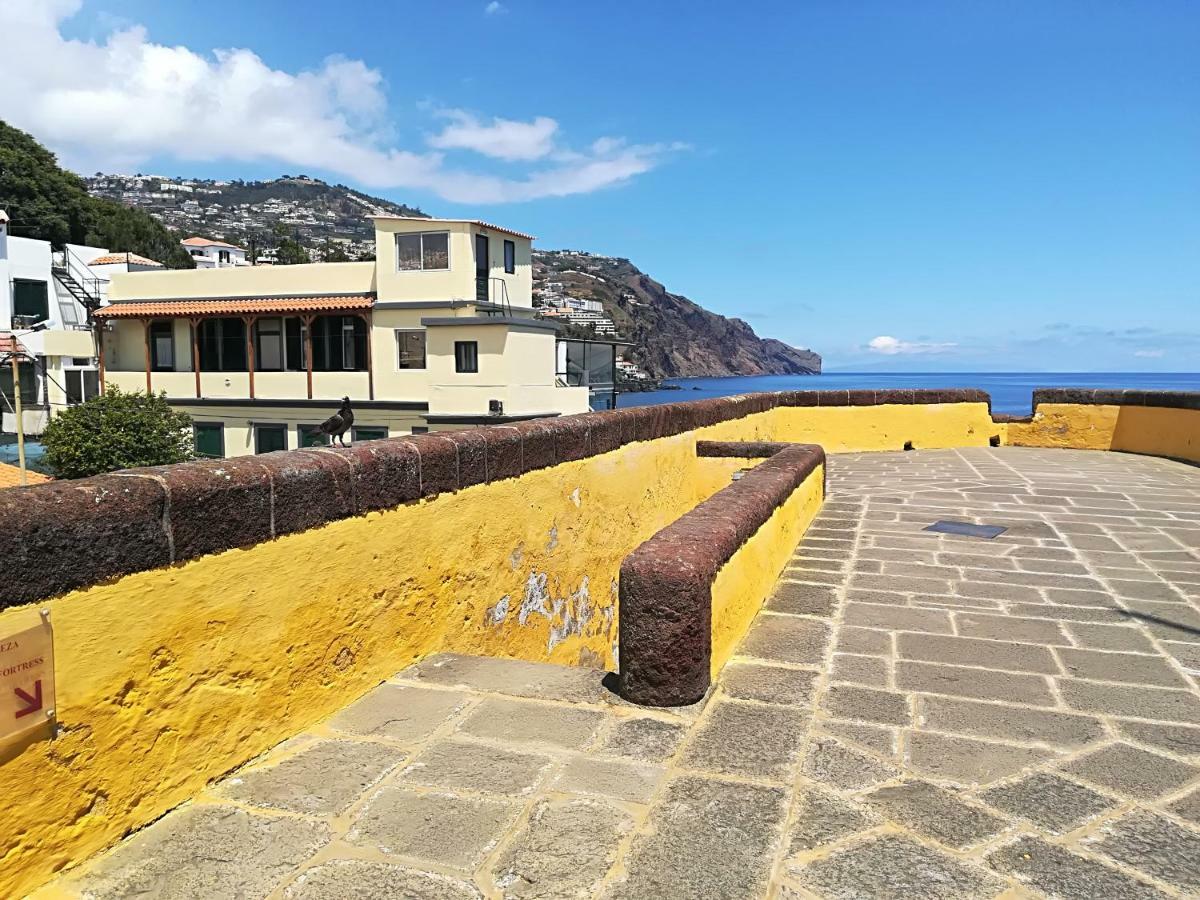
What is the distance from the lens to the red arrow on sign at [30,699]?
1.94 metres

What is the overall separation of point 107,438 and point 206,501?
22.3 m

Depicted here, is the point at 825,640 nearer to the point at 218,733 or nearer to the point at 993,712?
the point at 993,712

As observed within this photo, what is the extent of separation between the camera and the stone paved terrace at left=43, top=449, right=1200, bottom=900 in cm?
211

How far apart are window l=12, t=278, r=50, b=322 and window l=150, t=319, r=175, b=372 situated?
7.99m

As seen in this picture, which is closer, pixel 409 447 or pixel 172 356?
pixel 409 447

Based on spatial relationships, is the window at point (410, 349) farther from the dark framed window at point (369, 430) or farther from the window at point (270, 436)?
the window at point (270, 436)

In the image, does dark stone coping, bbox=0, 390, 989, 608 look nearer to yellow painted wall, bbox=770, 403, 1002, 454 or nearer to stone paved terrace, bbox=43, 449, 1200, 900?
stone paved terrace, bbox=43, 449, 1200, 900

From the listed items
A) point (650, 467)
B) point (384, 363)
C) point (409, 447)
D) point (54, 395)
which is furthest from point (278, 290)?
point (409, 447)

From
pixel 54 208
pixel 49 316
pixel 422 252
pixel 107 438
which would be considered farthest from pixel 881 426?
pixel 54 208

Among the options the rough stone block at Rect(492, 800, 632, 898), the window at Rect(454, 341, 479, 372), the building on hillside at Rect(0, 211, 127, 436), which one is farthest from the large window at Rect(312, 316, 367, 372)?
the rough stone block at Rect(492, 800, 632, 898)

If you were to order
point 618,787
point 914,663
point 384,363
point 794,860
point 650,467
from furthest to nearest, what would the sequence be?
point 384,363 → point 650,467 → point 914,663 → point 618,787 → point 794,860

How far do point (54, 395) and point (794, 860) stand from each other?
3677 cm

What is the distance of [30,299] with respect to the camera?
3278 cm

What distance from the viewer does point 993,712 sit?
338 cm
